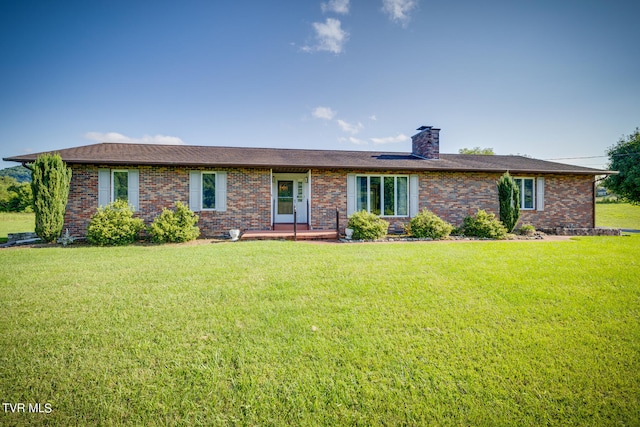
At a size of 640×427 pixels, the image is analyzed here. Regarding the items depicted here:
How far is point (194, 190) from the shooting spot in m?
11.2

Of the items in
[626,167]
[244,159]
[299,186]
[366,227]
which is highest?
[626,167]

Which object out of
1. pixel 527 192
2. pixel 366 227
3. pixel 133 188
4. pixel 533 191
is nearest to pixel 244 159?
pixel 133 188

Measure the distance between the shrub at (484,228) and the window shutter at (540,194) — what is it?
4.06m

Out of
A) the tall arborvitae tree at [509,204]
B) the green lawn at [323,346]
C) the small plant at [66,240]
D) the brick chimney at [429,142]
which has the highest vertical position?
the brick chimney at [429,142]

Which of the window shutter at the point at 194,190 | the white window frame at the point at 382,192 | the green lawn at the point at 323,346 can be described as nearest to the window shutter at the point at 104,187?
the window shutter at the point at 194,190

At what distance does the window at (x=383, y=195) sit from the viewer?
1230 centimetres

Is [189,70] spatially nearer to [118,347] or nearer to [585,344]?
[118,347]

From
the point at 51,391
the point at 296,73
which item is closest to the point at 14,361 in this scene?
the point at 51,391

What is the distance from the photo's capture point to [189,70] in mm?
12492

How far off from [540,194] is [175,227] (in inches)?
666

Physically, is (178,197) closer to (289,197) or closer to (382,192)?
(289,197)

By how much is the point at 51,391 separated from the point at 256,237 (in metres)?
8.01

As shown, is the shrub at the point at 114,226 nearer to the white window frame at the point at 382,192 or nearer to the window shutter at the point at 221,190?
the window shutter at the point at 221,190

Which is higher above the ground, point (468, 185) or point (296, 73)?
point (296, 73)
